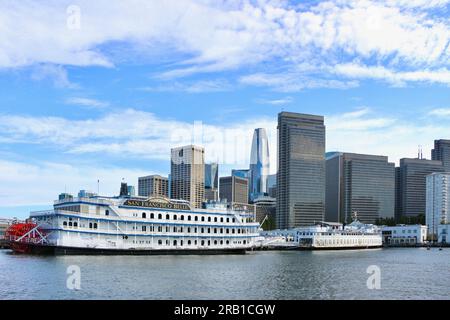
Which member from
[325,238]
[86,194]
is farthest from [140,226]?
[325,238]

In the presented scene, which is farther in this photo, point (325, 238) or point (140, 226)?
point (325, 238)

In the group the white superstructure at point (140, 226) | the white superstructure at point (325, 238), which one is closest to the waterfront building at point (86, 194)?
the white superstructure at point (140, 226)

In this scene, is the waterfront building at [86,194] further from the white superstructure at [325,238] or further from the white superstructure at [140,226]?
the white superstructure at [325,238]

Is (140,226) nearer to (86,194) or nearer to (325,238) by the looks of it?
(86,194)

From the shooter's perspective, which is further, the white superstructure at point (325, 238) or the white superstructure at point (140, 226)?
the white superstructure at point (325, 238)

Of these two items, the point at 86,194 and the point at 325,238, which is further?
the point at 325,238

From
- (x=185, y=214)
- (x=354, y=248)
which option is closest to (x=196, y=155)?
(x=354, y=248)

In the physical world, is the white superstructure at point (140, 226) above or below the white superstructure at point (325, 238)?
above

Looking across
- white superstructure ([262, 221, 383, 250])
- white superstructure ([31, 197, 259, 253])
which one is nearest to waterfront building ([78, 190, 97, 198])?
white superstructure ([31, 197, 259, 253])

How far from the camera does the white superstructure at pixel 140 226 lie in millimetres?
71812

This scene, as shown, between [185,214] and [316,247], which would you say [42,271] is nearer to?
[185,214]

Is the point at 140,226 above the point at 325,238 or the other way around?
above

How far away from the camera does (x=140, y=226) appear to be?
3140 inches
